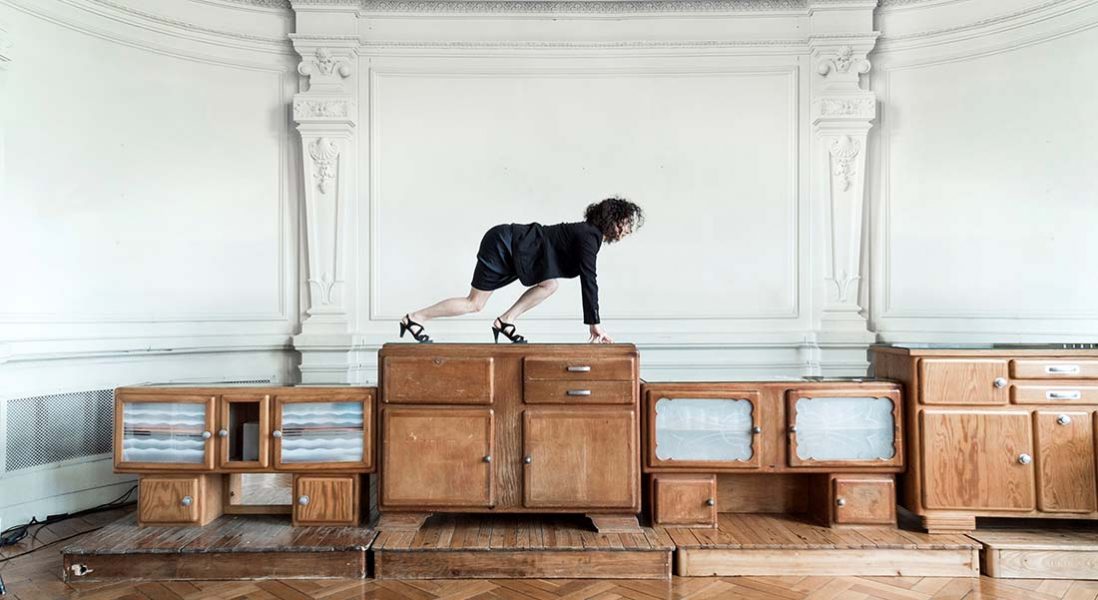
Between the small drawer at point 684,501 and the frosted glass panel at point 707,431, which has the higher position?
the frosted glass panel at point 707,431

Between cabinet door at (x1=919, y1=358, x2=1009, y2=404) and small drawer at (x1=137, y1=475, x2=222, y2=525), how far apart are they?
338cm

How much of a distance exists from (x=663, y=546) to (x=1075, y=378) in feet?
6.64

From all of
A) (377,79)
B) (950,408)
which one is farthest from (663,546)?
Result: (377,79)

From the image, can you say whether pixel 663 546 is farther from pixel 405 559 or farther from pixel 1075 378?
pixel 1075 378

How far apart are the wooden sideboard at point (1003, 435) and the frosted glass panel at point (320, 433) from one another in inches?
102

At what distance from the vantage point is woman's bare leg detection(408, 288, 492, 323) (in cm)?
308

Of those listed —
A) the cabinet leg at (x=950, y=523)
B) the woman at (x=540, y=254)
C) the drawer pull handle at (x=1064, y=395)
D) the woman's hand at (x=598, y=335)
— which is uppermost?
the woman at (x=540, y=254)

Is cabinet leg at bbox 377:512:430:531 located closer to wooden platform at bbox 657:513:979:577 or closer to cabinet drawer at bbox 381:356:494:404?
cabinet drawer at bbox 381:356:494:404

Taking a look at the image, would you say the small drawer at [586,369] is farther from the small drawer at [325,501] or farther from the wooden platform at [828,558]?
the small drawer at [325,501]

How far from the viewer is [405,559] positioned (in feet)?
8.63

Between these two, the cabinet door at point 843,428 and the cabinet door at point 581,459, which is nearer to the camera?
the cabinet door at point 581,459

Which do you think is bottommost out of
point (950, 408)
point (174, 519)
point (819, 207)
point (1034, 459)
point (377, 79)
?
point (174, 519)

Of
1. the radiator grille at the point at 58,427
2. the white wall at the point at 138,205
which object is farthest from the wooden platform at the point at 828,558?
the radiator grille at the point at 58,427

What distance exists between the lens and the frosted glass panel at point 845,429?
9.47ft
